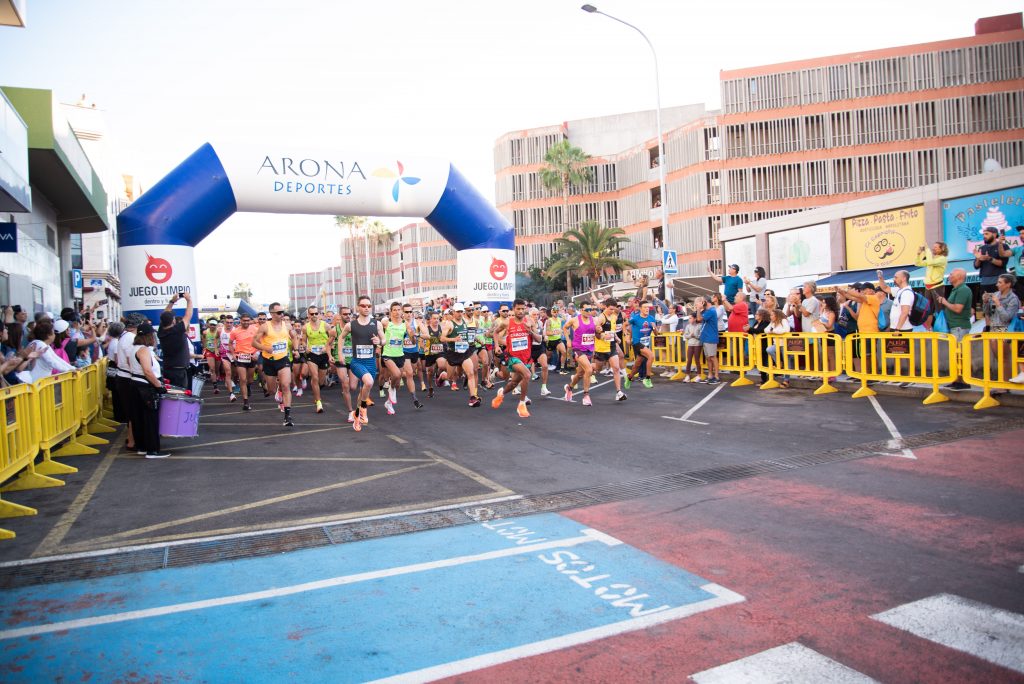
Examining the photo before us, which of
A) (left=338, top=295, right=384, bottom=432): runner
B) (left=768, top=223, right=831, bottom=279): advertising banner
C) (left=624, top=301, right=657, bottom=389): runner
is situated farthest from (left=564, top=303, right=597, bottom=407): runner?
(left=768, top=223, right=831, bottom=279): advertising banner

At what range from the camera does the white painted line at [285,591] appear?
408cm

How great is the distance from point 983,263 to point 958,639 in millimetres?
10760

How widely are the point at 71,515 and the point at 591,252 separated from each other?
4670 centimetres

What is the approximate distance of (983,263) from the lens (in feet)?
39.6

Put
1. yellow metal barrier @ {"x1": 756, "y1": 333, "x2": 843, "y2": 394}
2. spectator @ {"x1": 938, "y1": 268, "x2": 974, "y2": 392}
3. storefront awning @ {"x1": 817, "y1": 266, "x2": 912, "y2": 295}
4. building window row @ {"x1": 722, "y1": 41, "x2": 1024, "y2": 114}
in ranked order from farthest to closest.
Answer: building window row @ {"x1": 722, "y1": 41, "x2": 1024, "y2": 114}
storefront awning @ {"x1": 817, "y1": 266, "x2": 912, "y2": 295}
yellow metal barrier @ {"x1": 756, "y1": 333, "x2": 843, "y2": 394}
spectator @ {"x1": 938, "y1": 268, "x2": 974, "y2": 392}

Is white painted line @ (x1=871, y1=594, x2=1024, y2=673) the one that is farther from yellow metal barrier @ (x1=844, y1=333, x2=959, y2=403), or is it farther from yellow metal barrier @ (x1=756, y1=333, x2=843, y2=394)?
yellow metal barrier @ (x1=756, y1=333, x2=843, y2=394)

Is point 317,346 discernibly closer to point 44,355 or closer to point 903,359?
point 44,355

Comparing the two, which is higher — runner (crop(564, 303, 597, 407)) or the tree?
the tree

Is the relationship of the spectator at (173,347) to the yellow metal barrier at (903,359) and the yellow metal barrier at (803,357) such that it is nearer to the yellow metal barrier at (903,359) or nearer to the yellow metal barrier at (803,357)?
the yellow metal barrier at (803,357)

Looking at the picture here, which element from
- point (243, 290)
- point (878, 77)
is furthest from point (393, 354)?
point (243, 290)

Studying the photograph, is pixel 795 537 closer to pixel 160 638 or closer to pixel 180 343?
pixel 160 638

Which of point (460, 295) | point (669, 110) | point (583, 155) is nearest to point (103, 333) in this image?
point (460, 295)

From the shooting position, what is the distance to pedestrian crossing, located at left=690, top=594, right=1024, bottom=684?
3.25 m

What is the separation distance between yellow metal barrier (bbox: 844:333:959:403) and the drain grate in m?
4.91
